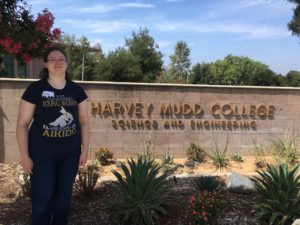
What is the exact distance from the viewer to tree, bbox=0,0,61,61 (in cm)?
429

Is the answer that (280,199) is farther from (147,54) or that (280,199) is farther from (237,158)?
(147,54)

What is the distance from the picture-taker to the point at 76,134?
4141 millimetres

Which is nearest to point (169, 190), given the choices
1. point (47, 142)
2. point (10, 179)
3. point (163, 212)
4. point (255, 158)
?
point (163, 212)

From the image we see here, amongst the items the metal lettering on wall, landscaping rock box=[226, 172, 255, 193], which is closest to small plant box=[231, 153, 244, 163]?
the metal lettering on wall

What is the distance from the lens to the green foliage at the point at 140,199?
480 cm

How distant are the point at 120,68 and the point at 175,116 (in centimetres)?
2213

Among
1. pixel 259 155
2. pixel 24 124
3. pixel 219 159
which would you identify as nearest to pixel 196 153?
pixel 219 159

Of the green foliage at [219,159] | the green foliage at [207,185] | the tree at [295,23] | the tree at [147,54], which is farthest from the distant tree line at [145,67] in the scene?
the green foliage at [207,185]

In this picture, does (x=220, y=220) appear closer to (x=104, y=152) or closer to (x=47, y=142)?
(x=47, y=142)

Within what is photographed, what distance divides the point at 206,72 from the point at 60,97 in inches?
1596

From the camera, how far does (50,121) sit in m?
3.93

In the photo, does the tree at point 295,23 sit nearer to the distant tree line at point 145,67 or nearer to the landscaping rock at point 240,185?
the landscaping rock at point 240,185

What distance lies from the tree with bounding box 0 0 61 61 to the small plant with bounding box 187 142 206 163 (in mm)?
5637

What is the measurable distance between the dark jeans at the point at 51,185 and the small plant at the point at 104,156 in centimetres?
485
